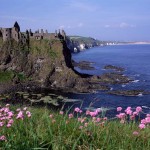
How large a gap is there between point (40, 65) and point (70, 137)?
105 metres

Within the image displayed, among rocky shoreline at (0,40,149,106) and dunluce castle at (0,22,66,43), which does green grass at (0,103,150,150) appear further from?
dunluce castle at (0,22,66,43)

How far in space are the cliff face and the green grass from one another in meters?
89.2

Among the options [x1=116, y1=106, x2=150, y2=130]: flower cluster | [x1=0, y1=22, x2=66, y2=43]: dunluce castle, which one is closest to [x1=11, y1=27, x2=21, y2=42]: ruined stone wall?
[x1=0, y1=22, x2=66, y2=43]: dunluce castle

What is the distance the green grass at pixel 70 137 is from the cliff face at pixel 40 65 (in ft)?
293

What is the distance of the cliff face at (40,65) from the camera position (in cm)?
9975

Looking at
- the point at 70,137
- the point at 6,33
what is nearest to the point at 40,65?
the point at 6,33

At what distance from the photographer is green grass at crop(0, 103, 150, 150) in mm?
5387

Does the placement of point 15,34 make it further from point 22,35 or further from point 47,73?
point 47,73

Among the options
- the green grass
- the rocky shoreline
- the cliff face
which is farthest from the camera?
the cliff face

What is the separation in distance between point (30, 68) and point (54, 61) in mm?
7796

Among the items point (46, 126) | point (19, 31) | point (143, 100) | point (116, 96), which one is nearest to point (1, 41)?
point (19, 31)

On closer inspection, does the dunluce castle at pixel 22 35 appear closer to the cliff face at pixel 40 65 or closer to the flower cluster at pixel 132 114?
the cliff face at pixel 40 65

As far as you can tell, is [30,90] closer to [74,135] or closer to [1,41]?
[1,41]

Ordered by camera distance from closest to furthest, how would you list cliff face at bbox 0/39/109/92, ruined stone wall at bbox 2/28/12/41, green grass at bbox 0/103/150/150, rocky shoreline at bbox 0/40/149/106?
green grass at bbox 0/103/150/150 < rocky shoreline at bbox 0/40/149/106 < cliff face at bbox 0/39/109/92 < ruined stone wall at bbox 2/28/12/41
